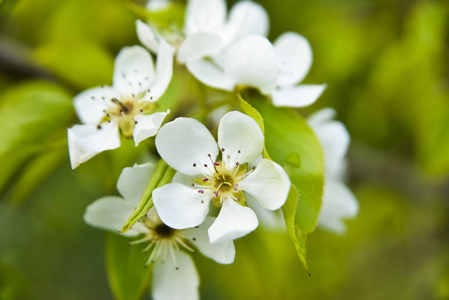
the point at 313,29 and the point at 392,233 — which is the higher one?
the point at 313,29

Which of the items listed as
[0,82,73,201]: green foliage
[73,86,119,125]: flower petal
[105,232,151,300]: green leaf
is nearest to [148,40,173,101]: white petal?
[73,86,119,125]: flower petal

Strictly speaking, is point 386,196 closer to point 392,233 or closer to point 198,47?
point 392,233

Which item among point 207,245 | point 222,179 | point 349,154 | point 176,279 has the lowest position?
point 349,154

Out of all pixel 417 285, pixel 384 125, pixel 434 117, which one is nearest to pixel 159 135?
pixel 434 117

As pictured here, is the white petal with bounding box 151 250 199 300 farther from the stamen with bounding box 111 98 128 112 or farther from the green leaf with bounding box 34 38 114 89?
the green leaf with bounding box 34 38 114 89

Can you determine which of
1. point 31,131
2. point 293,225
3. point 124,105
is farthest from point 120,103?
point 293,225

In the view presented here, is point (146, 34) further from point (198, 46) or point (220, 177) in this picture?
point (220, 177)

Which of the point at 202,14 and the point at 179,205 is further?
the point at 202,14
